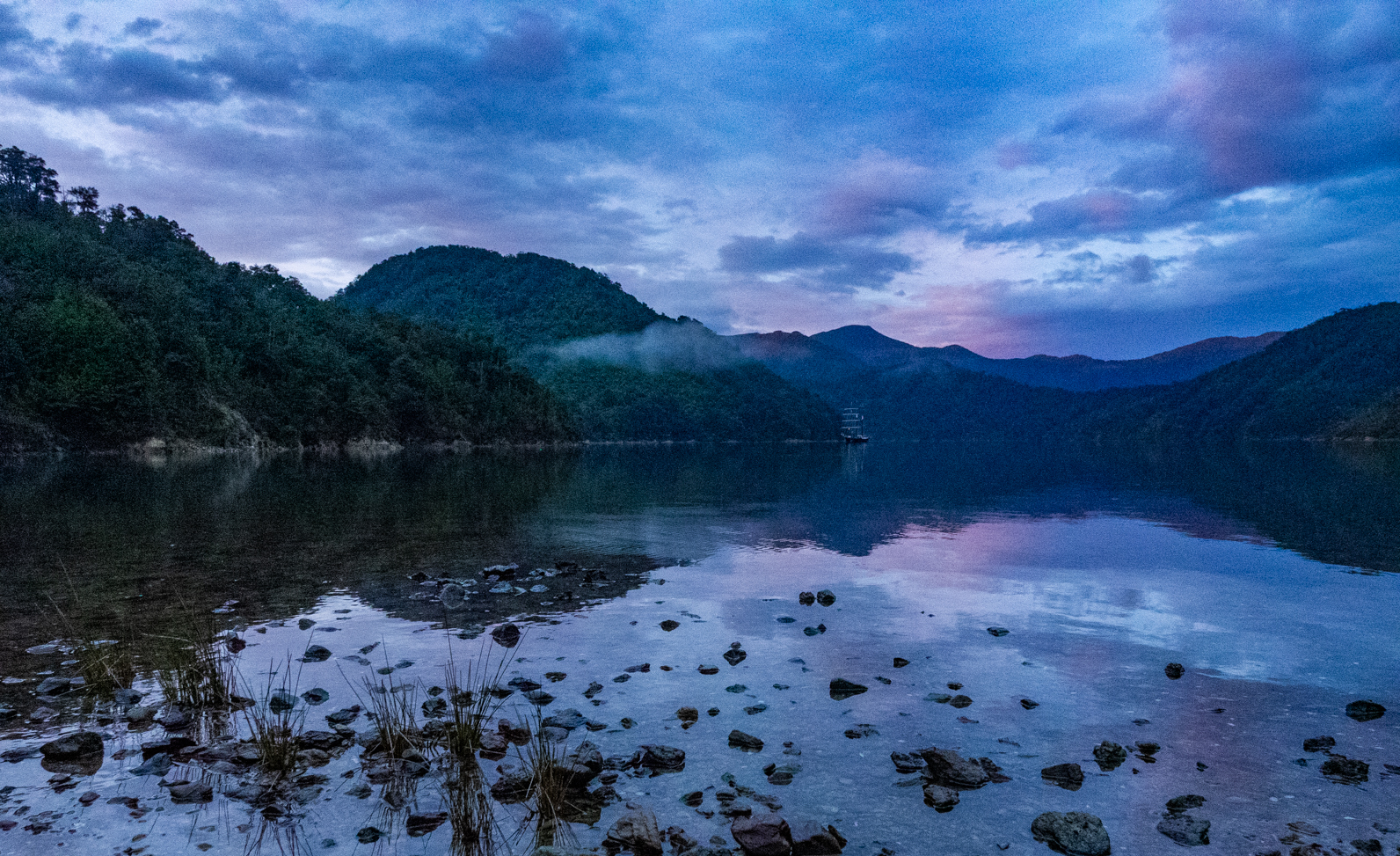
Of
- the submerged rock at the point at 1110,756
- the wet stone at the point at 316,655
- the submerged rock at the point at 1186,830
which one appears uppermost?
the submerged rock at the point at 1186,830

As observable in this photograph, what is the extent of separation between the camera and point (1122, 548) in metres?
27.5

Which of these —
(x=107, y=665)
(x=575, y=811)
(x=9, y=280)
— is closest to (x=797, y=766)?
(x=575, y=811)

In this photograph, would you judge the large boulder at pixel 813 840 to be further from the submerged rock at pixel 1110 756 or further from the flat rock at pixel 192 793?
the flat rock at pixel 192 793

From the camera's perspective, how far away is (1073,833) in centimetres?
728

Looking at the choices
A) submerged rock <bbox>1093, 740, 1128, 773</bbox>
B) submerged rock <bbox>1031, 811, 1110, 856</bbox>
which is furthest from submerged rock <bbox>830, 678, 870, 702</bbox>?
submerged rock <bbox>1031, 811, 1110, 856</bbox>

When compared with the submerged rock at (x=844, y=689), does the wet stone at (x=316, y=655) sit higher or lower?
lower

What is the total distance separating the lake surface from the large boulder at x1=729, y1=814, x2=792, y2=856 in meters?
0.25

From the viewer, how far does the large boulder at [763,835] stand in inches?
273

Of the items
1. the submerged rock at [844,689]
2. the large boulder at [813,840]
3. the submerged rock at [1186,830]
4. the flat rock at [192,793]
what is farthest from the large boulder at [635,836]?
the submerged rock at [1186,830]

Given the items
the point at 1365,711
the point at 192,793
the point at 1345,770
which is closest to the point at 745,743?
the point at 192,793

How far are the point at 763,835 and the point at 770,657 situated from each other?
21.6 feet

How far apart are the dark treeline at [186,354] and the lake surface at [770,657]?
233 feet

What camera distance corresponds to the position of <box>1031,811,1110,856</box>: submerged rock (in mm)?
7152

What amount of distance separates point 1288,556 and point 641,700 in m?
24.7
